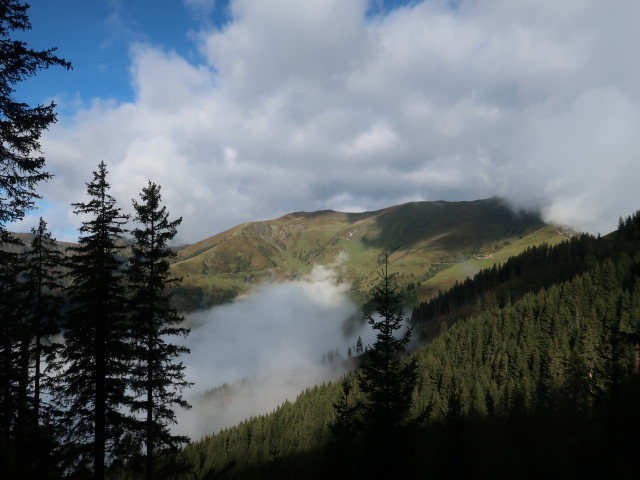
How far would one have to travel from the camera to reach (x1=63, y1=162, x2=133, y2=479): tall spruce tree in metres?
19.9

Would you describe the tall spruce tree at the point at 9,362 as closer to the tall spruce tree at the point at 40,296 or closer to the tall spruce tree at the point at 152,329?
the tall spruce tree at the point at 40,296

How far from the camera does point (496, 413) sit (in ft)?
263

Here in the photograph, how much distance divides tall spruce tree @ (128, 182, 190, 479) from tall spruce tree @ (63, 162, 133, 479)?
963mm

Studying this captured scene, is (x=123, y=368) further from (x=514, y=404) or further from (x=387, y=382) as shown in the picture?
(x=514, y=404)

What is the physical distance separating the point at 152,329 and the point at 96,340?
9.34ft

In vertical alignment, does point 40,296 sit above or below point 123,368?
above

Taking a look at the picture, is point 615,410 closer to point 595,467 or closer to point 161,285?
point 595,467

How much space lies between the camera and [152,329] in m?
21.8

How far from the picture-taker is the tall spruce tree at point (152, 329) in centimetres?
2150

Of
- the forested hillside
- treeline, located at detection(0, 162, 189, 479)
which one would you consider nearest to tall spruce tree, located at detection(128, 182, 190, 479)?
treeline, located at detection(0, 162, 189, 479)

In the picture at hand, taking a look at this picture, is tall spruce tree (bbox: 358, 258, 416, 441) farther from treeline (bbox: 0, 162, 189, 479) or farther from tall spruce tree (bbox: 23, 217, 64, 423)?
tall spruce tree (bbox: 23, 217, 64, 423)

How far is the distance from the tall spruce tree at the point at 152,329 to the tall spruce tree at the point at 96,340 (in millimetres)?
963

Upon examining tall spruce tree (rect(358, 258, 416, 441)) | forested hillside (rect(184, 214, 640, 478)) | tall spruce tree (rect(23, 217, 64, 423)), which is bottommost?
forested hillside (rect(184, 214, 640, 478))

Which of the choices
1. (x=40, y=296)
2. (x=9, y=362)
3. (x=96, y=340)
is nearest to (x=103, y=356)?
(x=96, y=340)
